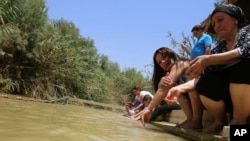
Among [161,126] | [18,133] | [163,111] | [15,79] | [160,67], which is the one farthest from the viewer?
[15,79]

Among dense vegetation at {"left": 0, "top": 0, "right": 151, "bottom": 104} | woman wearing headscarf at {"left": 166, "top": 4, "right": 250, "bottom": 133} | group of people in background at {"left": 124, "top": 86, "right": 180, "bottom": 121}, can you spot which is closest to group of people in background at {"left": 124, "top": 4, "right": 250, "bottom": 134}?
woman wearing headscarf at {"left": 166, "top": 4, "right": 250, "bottom": 133}

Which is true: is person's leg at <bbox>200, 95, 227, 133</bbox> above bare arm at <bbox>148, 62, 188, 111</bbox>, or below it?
below

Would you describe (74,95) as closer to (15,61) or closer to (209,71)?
(15,61)

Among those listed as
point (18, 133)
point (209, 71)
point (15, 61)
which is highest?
point (15, 61)

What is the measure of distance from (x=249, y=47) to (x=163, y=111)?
3.10 m

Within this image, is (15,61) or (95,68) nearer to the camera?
(15,61)

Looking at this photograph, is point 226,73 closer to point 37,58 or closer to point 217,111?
point 217,111

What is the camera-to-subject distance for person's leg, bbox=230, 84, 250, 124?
7.16 ft

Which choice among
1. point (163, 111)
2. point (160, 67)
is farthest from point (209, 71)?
point (163, 111)

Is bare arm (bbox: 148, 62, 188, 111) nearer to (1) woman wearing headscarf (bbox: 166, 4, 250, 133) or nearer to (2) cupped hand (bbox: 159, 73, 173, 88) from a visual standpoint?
(2) cupped hand (bbox: 159, 73, 173, 88)

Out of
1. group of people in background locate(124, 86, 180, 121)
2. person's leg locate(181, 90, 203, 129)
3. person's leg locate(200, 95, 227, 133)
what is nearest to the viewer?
person's leg locate(200, 95, 227, 133)

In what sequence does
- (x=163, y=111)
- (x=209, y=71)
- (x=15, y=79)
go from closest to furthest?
1. (x=209, y=71)
2. (x=163, y=111)
3. (x=15, y=79)

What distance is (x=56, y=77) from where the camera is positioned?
15.6 metres

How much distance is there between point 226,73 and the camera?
2.45 meters
